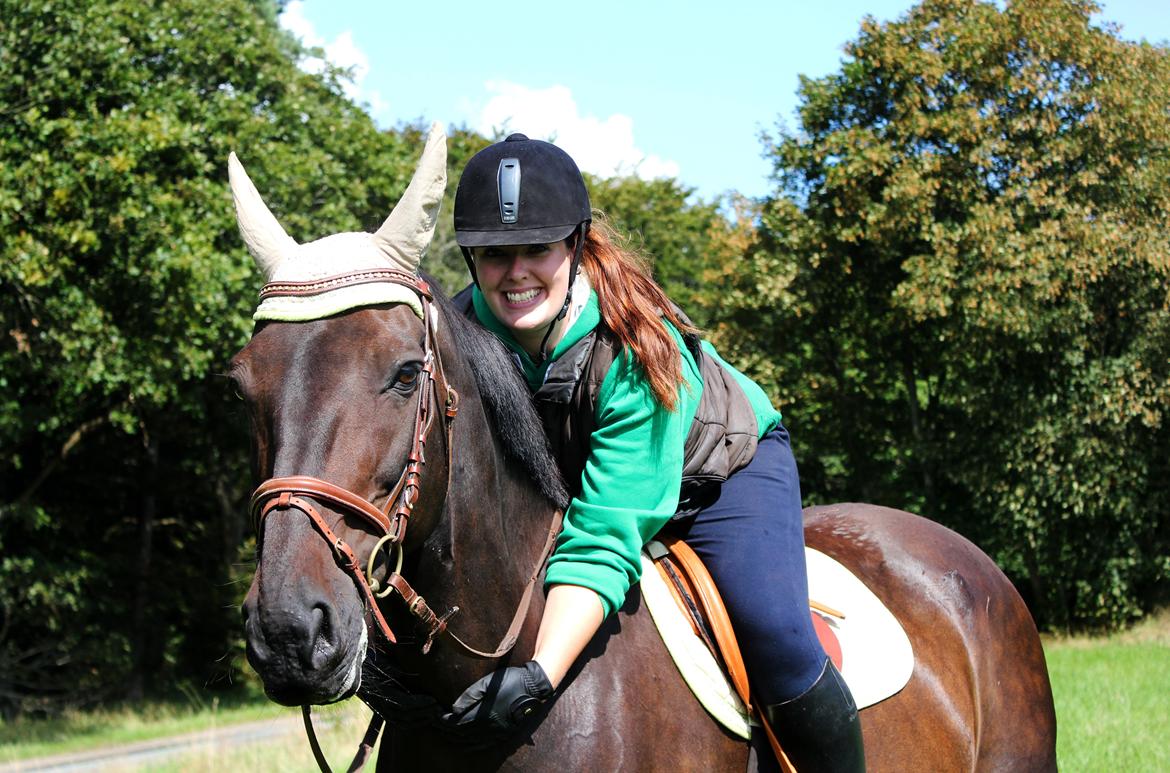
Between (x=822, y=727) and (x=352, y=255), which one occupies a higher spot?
(x=352, y=255)

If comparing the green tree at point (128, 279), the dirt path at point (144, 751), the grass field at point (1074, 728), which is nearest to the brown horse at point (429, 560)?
the grass field at point (1074, 728)

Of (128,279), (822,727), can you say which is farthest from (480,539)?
(128,279)

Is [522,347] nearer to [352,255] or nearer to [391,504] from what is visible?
[352,255]

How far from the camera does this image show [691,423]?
3268 millimetres

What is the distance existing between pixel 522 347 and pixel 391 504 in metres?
0.90

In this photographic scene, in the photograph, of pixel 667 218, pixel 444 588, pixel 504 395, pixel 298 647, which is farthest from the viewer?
pixel 667 218

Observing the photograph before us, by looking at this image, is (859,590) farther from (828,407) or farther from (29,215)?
(828,407)

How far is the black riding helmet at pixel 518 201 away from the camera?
9.77ft

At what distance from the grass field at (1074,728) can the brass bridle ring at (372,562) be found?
1.35m

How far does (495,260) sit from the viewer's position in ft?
10.1

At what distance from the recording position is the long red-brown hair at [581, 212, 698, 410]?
3023 mm

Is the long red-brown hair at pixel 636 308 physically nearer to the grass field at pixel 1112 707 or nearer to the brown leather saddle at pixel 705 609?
the brown leather saddle at pixel 705 609

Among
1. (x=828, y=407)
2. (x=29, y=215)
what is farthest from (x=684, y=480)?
(x=828, y=407)

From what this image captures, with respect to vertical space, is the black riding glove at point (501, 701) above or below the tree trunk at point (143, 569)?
above
